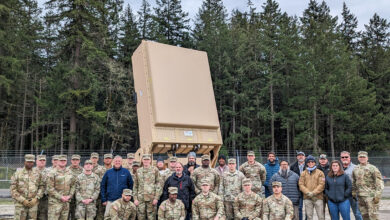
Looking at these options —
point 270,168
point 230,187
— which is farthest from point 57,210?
point 270,168

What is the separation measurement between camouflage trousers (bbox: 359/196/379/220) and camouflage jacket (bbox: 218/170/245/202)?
2259 mm

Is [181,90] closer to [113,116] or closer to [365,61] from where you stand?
[113,116]

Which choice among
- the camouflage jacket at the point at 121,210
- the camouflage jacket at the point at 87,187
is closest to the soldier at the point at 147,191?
the camouflage jacket at the point at 121,210

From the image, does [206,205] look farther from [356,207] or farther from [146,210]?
[356,207]

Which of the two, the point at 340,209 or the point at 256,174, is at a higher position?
the point at 256,174

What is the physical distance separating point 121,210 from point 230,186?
1.96 m

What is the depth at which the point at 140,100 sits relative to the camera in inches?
387

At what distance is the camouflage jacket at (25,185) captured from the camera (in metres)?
5.71

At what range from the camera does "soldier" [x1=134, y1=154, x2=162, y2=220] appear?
5.82 meters

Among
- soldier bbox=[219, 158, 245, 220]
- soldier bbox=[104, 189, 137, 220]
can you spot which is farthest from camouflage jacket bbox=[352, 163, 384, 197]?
soldier bbox=[104, 189, 137, 220]

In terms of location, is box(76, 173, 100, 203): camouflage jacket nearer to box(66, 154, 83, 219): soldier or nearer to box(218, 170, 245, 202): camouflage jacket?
box(66, 154, 83, 219): soldier

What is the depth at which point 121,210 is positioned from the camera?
18.4 feet

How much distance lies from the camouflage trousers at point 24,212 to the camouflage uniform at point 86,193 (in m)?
0.71

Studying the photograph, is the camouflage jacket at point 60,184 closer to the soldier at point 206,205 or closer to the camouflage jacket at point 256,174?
the soldier at point 206,205
